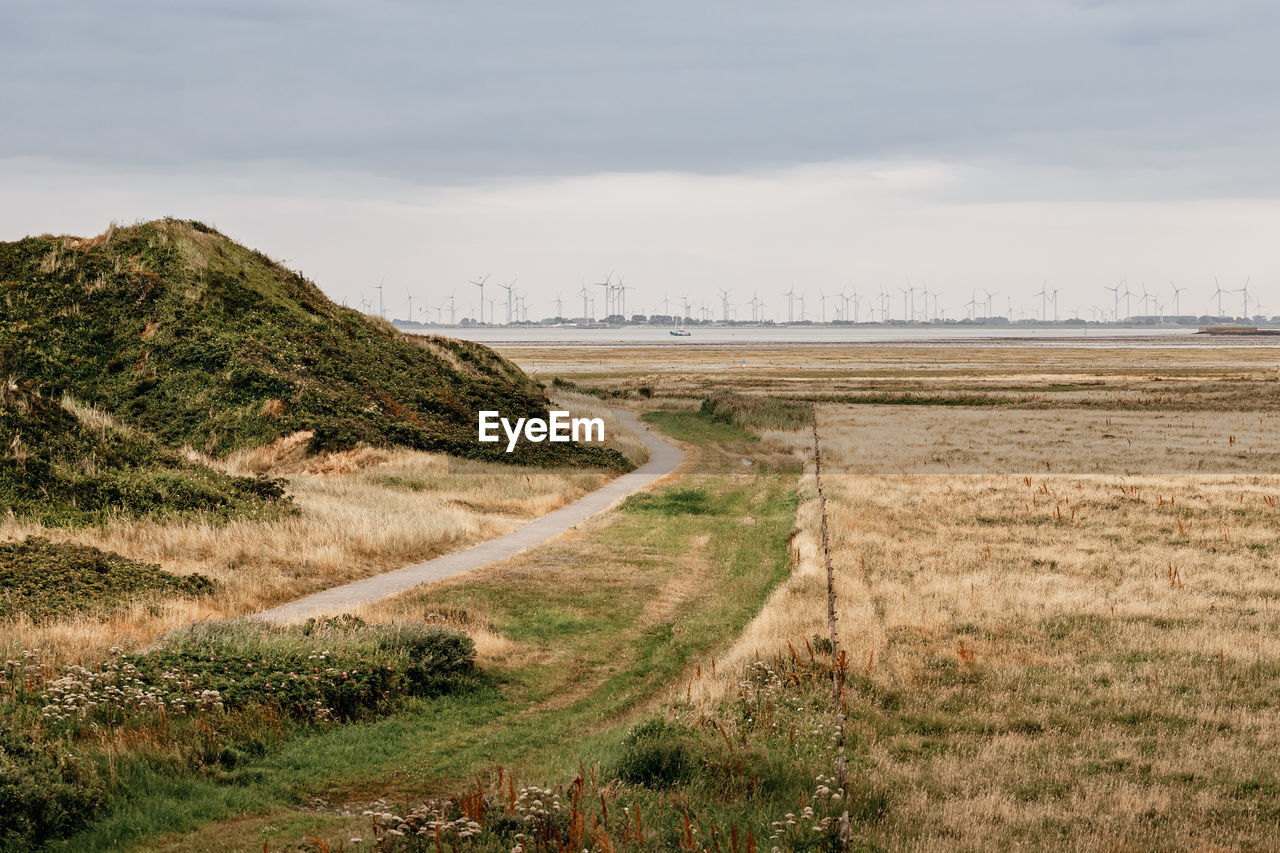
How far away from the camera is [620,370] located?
117 m

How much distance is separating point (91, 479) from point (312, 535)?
5240 mm

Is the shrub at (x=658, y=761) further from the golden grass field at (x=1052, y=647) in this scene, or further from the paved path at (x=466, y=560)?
the paved path at (x=466, y=560)

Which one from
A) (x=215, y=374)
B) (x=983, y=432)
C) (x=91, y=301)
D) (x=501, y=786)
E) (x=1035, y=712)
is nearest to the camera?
(x=501, y=786)

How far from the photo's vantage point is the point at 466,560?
20156 millimetres

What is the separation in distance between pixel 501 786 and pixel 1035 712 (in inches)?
248

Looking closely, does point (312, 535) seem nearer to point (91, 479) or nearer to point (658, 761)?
point (91, 479)

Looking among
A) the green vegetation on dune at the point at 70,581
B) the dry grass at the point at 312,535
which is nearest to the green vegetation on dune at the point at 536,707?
the dry grass at the point at 312,535

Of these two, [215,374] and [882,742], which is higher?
[215,374]

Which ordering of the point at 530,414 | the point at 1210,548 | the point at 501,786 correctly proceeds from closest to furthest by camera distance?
the point at 501,786 < the point at 1210,548 < the point at 530,414

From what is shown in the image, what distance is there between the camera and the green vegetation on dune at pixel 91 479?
66.9 feet

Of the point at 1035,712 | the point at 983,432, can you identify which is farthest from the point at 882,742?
the point at 983,432

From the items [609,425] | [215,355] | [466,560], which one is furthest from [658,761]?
[609,425]

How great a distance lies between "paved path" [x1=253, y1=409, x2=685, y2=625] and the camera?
16016 millimetres

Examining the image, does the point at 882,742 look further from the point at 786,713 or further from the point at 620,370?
the point at 620,370
